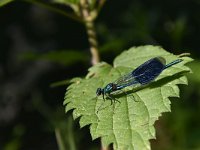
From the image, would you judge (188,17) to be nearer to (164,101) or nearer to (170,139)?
(170,139)

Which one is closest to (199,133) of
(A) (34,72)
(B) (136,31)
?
(B) (136,31)

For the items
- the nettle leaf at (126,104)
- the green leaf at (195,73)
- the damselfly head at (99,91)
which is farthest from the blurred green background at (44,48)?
the damselfly head at (99,91)

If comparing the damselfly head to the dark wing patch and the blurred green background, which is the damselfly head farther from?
the blurred green background

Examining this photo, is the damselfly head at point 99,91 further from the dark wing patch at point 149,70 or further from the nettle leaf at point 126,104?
the dark wing patch at point 149,70

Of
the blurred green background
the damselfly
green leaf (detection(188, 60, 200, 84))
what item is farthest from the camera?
the blurred green background

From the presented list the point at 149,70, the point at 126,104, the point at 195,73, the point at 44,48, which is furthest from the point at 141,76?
the point at 44,48

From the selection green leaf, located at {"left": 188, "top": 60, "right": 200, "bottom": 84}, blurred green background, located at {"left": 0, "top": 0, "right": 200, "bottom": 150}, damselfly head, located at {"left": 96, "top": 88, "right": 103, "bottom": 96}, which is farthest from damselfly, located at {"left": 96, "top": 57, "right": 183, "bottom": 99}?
blurred green background, located at {"left": 0, "top": 0, "right": 200, "bottom": 150}
